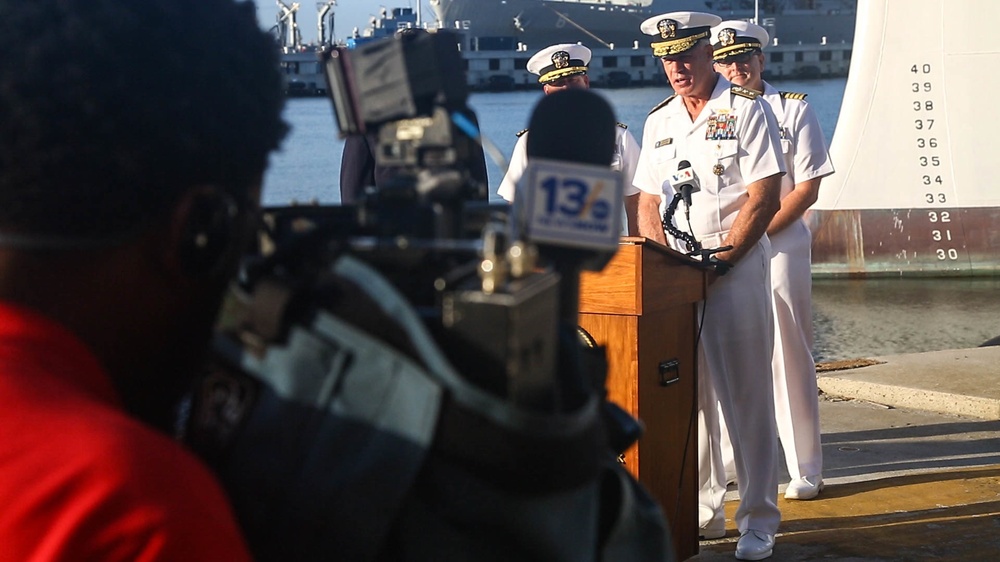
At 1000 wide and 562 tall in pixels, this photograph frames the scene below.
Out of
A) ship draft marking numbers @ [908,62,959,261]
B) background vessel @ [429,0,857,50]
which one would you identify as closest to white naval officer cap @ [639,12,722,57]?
ship draft marking numbers @ [908,62,959,261]

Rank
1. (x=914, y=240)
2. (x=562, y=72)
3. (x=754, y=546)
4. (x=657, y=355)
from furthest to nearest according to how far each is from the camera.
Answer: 1. (x=914, y=240)
2. (x=562, y=72)
3. (x=754, y=546)
4. (x=657, y=355)

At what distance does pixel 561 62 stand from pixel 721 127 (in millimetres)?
1754

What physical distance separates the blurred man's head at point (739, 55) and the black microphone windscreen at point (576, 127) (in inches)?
178

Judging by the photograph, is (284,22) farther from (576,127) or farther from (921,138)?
(921,138)

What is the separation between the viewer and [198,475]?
871 mm

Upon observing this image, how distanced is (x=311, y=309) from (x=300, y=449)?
0.11 m

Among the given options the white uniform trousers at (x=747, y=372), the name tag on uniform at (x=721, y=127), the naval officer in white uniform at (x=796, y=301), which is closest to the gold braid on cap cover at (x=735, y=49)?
the naval officer in white uniform at (x=796, y=301)

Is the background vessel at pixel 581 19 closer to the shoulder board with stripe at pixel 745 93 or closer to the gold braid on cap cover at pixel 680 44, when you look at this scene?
the gold braid on cap cover at pixel 680 44

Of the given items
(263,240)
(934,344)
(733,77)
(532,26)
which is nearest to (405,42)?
(263,240)

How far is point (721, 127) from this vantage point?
4656 mm

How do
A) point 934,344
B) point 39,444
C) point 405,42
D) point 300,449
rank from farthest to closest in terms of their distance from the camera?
point 934,344 < point 405,42 < point 300,449 < point 39,444

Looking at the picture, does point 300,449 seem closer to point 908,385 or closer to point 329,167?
point 908,385

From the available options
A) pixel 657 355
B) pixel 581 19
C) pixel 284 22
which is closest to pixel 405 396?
pixel 284 22

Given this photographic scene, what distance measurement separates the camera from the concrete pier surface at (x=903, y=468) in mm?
4445
